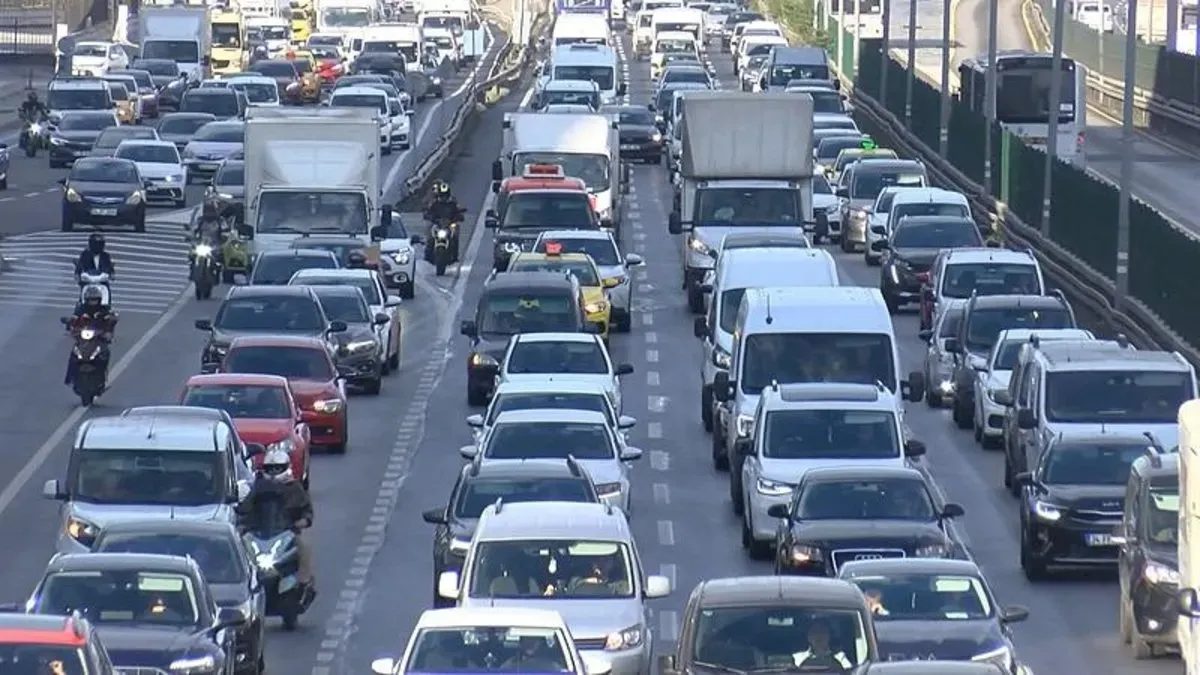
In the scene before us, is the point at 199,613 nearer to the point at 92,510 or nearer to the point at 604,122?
the point at 92,510

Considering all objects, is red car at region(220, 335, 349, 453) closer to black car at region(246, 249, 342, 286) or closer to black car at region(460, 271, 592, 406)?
black car at region(460, 271, 592, 406)

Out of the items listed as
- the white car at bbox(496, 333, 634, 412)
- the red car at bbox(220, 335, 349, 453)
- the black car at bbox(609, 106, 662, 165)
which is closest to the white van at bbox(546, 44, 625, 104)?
the black car at bbox(609, 106, 662, 165)

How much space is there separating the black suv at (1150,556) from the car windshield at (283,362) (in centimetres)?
1337

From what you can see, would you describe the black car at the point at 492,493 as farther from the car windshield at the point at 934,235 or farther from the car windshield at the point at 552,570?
the car windshield at the point at 934,235

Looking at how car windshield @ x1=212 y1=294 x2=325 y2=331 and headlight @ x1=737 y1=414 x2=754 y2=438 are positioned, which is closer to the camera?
headlight @ x1=737 y1=414 x2=754 y2=438

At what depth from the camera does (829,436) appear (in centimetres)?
3197

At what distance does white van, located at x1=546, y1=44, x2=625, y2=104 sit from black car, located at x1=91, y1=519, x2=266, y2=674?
63486 mm

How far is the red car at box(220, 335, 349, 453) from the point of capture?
37531mm

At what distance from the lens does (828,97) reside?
85.3m

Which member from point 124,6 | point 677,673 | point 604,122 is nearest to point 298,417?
point 677,673

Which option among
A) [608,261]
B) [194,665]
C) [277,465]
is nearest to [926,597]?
[194,665]

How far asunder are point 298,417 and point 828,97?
51672mm

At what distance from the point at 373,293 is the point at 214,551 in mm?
20502

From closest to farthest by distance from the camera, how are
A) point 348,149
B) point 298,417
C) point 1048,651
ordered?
point 1048,651 < point 298,417 < point 348,149
